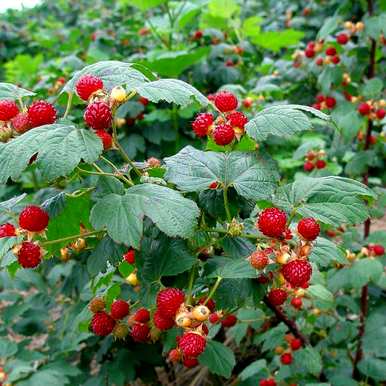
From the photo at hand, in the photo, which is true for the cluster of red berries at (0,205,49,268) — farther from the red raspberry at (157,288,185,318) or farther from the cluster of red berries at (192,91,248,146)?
the cluster of red berries at (192,91,248,146)

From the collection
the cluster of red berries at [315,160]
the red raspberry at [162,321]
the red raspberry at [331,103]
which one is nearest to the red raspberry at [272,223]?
the red raspberry at [162,321]

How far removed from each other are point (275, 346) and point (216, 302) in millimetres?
888

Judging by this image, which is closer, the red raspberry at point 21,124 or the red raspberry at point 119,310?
the red raspberry at point 21,124

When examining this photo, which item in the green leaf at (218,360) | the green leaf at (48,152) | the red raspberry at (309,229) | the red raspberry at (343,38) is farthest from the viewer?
the red raspberry at (343,38)

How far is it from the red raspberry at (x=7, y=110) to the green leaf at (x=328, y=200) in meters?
0.56

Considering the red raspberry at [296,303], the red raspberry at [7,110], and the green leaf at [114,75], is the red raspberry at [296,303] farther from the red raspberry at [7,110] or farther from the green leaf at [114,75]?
the red raspberry at [7,110]

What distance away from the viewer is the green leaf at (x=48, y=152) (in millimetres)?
895

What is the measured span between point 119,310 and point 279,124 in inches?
20.9

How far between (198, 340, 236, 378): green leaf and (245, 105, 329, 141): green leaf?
2.17ft

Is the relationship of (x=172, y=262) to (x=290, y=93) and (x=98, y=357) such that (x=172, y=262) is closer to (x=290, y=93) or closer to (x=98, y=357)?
(x=98, y=357)

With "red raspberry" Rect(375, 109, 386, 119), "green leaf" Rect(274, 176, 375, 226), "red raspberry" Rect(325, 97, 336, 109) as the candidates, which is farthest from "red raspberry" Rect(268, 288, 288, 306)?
"red raspberry" Rect(325, 97, 336, 109)

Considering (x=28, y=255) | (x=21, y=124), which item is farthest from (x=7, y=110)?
(x=28, y=255)

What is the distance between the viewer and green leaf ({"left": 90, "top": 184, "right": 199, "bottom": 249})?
3.01 feet

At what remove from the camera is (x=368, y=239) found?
6.63 ft
